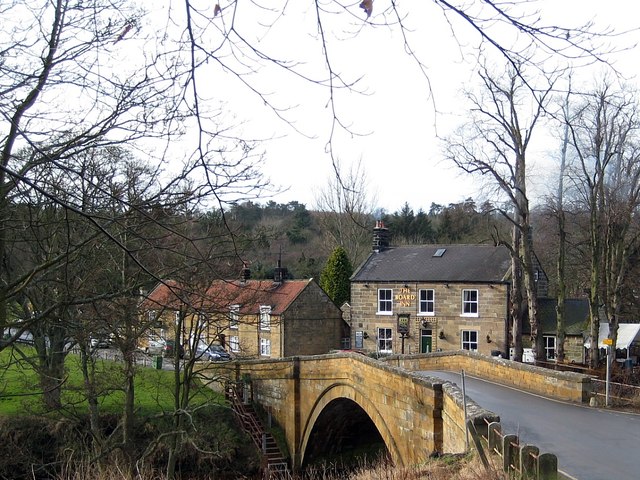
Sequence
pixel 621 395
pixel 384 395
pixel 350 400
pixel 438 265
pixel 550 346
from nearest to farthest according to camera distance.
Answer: pixel 621 395
pixel 384 395
pixel 350 400
pixel 550 346
pixel 438 265

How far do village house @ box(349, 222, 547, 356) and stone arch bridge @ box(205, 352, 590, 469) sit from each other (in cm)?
623

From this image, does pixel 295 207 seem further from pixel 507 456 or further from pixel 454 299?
pixel 507 456

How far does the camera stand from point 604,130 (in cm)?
2134

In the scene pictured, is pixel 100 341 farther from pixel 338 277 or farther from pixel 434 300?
pixel 338 277

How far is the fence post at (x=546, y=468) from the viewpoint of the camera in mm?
6841

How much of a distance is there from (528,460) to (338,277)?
32.6m

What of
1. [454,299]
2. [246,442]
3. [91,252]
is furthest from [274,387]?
[91,252]

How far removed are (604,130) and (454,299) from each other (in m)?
12.0

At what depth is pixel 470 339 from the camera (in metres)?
30.7

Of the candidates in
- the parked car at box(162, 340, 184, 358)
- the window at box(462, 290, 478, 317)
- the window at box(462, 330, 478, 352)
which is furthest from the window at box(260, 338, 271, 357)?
the parked car at box(162, 340, 184, 358)

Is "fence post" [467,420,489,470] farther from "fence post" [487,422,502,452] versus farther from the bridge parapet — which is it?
the bridge parapet

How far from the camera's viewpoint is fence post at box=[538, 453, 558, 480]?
22.4ft

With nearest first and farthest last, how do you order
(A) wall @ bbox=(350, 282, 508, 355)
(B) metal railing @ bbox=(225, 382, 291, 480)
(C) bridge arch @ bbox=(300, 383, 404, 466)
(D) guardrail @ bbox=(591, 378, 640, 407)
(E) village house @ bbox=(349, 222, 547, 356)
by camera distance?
(D) guardrail @ bbox=(591, 378, 640, 407)
(C) bridge arch @ bbox=(300, 383, 404, 466)
(B) metal railing @ bbox=(225, 382, 291, 480)
(A) wall @ bbox=(350, 282, 508, 355)
(E) village house @ bbox=(349, 222, 547, 356)

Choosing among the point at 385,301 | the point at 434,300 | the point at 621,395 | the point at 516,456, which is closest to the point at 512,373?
the point at 621,395
